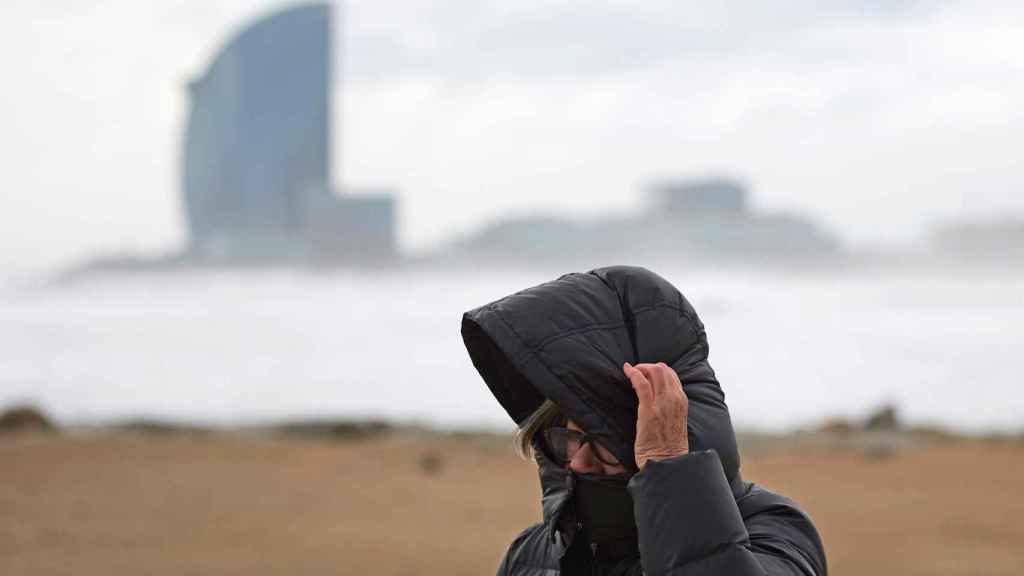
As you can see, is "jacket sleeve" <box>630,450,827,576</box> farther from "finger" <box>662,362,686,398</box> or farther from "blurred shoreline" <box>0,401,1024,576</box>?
"blurred shoreline" <box>0,401,1024,576</box>

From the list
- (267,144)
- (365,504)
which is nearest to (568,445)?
(365,504)

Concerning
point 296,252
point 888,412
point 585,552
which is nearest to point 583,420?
point 585,552

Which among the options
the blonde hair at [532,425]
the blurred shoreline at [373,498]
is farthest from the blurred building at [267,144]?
the blonde hair at [532,425]

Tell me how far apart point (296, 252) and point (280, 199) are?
4053 mm

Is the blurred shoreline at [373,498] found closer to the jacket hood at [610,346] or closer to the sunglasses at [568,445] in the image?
the sunglasses at [568,445]

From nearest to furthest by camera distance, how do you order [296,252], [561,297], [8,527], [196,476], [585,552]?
1. [561,297]
2. [585,552]
3. [8,527]
4. [196,476]
5. [296,252]

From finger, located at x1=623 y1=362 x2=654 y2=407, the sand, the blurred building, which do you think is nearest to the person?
finger, located at x1=623 y1=362 x2=654 y2=407

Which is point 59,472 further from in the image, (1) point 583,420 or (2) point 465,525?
(1) point 583,420

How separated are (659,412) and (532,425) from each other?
1.04ft

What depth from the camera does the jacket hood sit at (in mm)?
1530

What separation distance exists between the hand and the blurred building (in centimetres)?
5279

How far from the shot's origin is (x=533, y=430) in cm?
174

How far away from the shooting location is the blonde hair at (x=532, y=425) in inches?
67.2

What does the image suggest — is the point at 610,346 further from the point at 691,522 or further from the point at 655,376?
the point at 691,522
